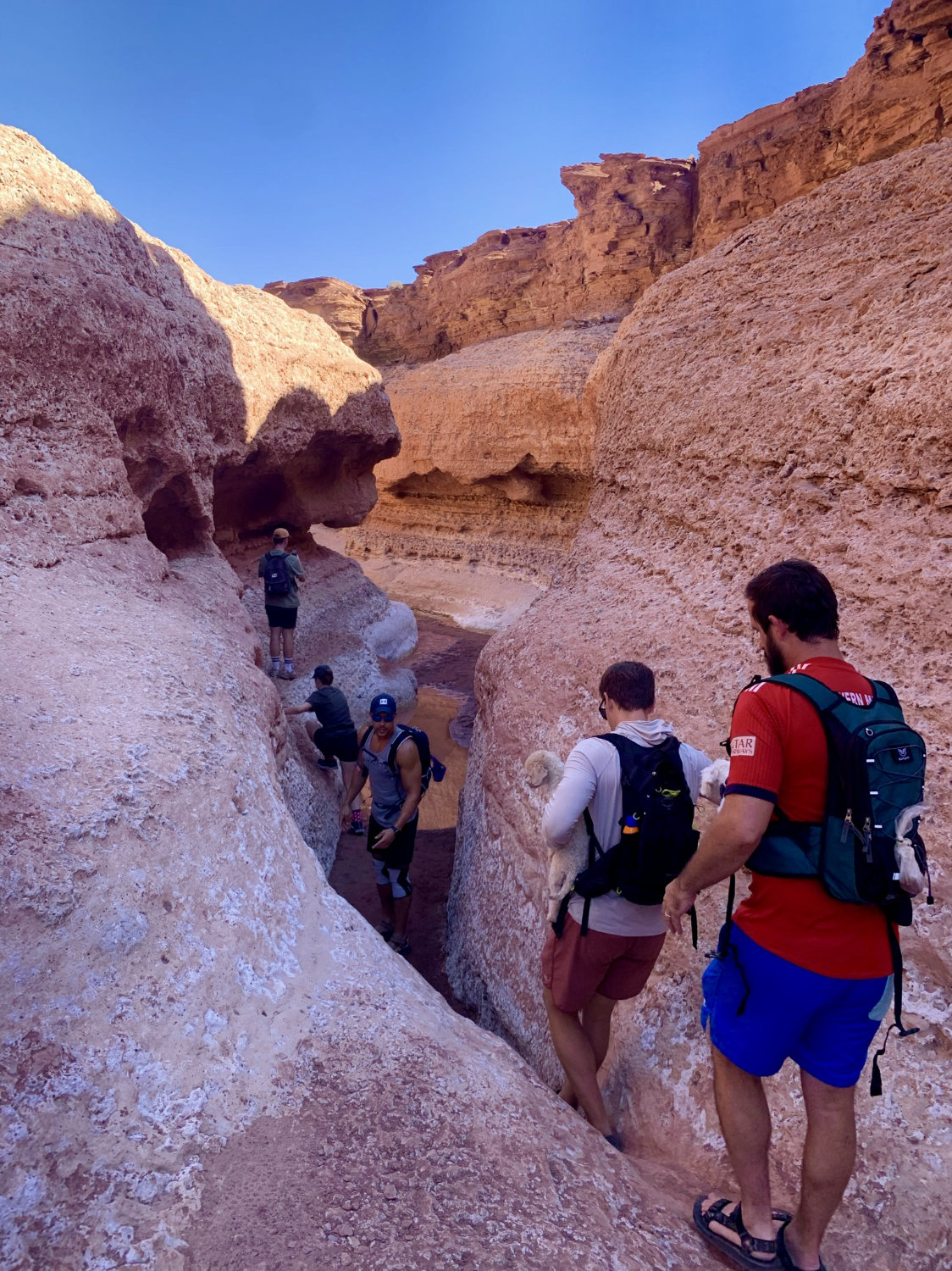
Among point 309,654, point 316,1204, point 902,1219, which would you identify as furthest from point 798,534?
point 309,654

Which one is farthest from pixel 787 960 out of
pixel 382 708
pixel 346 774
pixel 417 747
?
pixel 346 774

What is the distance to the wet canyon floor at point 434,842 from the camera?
4.18 metres

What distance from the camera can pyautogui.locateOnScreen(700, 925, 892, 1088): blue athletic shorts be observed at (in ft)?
4.97

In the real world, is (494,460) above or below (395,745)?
above

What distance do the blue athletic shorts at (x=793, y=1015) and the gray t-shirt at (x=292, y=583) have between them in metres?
6.03

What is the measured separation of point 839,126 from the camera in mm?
13852

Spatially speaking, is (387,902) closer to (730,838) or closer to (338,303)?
(730,838)

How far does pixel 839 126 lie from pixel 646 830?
16939 millimetres

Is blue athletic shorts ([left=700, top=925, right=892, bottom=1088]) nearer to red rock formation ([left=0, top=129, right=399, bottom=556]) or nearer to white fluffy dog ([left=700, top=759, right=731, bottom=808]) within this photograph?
white fluffy dog ([left=700, top=759, right=731, bottom=808])

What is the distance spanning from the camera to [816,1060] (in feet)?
5.12

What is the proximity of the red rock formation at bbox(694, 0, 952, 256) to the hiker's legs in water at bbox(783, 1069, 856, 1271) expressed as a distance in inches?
615

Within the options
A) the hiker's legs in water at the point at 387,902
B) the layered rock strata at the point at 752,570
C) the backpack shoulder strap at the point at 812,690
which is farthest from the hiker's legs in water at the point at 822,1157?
the hiker's legs in water at the point at 387,902

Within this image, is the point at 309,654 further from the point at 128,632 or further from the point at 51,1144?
the point at 51,1144

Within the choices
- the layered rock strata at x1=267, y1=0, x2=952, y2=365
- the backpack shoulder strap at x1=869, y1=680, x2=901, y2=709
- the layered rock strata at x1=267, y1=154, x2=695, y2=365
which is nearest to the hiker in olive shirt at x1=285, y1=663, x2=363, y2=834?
the backpack shoulder strap at x1=869, y1=680, x2=901, y2=709
